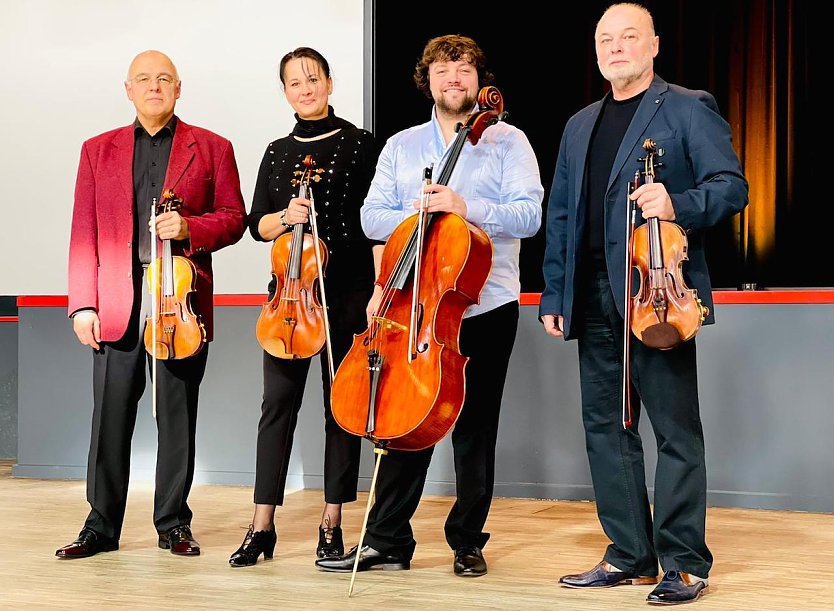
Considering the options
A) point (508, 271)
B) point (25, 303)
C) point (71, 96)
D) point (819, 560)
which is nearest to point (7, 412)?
point (25, 303)

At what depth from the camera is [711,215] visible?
9.01 ft

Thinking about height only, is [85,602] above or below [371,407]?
below

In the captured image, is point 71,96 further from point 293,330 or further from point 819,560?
point 819,560

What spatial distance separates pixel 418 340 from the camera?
274cm

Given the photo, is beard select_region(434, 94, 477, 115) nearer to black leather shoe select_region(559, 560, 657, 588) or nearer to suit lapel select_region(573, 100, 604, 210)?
suit lapel select_region(573, 100, 604, 210)

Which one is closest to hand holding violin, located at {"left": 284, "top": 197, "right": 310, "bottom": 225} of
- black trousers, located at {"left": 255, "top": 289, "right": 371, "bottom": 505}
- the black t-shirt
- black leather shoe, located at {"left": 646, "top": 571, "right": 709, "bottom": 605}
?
black trousers, located at {"left": 255, "top": 289, "right": 371, "bottom": 505}

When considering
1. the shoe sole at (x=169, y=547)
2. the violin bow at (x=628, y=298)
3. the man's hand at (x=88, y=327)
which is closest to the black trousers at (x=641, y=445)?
the violin bow at (x=628, y=298)

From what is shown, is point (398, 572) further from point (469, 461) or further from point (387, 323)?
point (387, 323)

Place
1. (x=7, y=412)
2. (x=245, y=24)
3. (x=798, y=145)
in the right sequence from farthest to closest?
(x=7, y=412) < (x=245, y=24) < (x=798, y=145)

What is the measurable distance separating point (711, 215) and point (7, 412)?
15.1ft

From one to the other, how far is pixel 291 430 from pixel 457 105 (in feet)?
3.37

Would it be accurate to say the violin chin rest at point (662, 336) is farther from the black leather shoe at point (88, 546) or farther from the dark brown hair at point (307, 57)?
the black leather shoe at point (88, 546)

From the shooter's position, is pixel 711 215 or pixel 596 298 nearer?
pixel 711 215

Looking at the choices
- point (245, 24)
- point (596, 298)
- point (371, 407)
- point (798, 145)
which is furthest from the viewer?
point (245, 24)
